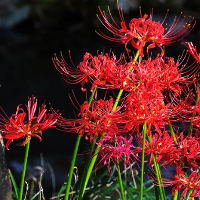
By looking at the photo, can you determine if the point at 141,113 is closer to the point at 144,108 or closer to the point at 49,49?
the point at 144,108

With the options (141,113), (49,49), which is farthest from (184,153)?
(49,49)

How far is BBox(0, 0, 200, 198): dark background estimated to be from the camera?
403 centimetres

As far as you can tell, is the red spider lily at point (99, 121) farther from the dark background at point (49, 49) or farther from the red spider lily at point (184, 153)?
the dark background at point (49, 49)

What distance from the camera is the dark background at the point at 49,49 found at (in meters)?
4.03

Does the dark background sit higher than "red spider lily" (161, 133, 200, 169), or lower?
lower

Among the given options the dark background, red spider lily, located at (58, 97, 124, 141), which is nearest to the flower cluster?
red spider lily, located at (58, 97, 124, 141)

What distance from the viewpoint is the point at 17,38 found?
9500mm

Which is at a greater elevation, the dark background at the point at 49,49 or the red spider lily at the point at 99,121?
the red spider lily at the point at 99,121

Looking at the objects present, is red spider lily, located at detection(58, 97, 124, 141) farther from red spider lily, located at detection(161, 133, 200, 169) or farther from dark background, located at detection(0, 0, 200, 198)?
dark background, located at detection(0, 0, 200, 198)

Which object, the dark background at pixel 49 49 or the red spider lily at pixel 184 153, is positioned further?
the dark background at pixel 49 49

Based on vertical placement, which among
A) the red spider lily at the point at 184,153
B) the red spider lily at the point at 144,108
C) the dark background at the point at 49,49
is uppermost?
the red spider lily at the point at 144,108

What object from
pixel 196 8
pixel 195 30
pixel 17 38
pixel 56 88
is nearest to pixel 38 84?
pixel 56 88

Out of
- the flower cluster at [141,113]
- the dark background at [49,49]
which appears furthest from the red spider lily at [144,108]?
the dark background at [49,49]

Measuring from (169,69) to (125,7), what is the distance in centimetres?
945
